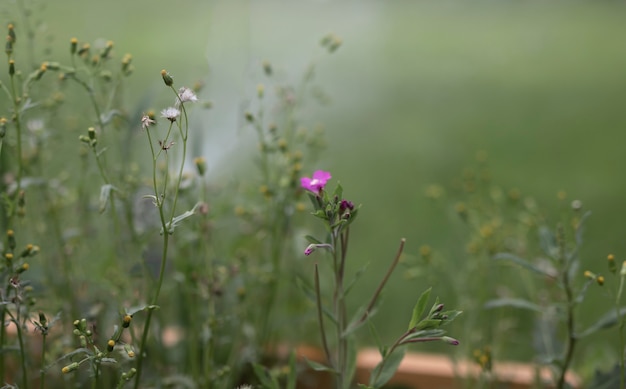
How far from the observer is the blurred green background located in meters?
1.49

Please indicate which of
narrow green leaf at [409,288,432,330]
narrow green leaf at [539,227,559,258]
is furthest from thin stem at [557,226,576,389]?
narrow green leaf at [409,288,432,330]

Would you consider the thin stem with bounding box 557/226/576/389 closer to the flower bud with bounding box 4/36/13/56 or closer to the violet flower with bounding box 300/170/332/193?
the violet flower with bounding box 300/170/332/193

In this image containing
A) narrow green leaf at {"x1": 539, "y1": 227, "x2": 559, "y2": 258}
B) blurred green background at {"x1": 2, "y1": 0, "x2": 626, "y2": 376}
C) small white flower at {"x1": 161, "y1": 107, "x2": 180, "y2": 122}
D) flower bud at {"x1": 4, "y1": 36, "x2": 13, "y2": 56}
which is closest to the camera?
small white flower at {"x1": 161, "y1": 107, "x2": 180, "y2": 122}

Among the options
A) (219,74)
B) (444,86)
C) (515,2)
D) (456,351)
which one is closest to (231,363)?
(456,351)

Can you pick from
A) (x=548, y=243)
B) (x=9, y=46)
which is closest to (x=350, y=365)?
(x=548, y=243)

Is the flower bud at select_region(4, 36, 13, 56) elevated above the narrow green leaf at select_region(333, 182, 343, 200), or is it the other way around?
the flower bud at select_region(4, 36, 13, 56)

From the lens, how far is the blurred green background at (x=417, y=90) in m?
1.49

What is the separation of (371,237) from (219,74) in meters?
0.47

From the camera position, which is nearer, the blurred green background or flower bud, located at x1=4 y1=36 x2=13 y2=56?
flower bud, located at x1=4 y1=36 x2=13 y2=56

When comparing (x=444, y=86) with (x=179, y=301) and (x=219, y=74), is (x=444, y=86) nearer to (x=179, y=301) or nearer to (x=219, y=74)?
(x=219, y=74)

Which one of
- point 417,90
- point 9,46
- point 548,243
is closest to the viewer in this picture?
point 9,46

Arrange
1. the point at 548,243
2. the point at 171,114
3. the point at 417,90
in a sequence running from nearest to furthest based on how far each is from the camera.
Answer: the point at 171,114 → the point at 548,243 → the point at 417,90

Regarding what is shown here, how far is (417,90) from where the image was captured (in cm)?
224

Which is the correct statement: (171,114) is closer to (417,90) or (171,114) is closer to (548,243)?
(548,243)
